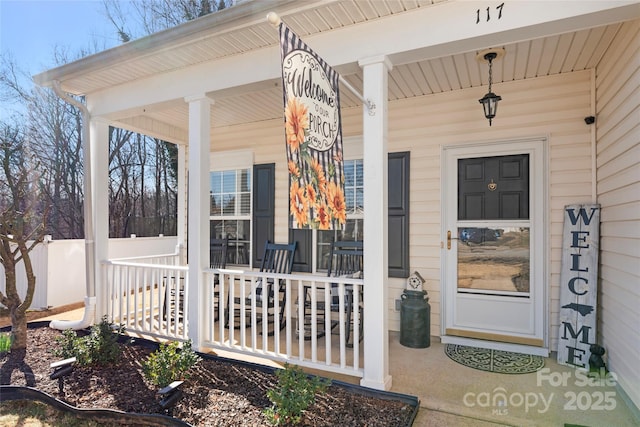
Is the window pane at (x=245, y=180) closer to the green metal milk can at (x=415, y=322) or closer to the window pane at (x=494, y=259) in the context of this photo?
the green metal milk can at (x=415, y=322)

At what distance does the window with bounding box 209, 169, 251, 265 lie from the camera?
4.95 meters

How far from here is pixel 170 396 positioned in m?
2.35

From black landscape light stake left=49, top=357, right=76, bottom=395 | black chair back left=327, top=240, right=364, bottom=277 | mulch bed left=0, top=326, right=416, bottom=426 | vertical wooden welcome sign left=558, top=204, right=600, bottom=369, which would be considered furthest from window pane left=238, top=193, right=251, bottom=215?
vertical wooden welcome sign left=558, top=204, right=600, bottom=369

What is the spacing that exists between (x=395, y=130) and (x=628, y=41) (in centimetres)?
204

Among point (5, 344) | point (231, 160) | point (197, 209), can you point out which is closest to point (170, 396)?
point (197, 209)

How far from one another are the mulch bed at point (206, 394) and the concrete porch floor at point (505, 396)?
0.29 metres

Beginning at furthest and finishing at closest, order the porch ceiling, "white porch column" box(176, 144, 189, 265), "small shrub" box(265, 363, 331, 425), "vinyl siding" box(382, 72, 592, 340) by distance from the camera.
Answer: "white porch column" box(176, 144, 189, 265), "vinyl siding" box(382, 72, 592, 340), the porch ceiling, "small shrub" box(265, 363, 331, 425)

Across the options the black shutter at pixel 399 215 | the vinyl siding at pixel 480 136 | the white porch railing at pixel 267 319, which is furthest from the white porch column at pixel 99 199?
the black shutter at pixel 399 215

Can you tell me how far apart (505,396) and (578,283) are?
1276mm

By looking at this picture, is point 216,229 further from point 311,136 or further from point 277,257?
point 311,136

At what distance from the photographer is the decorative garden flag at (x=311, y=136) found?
1795mm

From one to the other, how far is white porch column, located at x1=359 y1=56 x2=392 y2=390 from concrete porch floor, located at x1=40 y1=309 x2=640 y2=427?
→ 1.01ft

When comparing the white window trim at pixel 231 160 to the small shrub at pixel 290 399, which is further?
the white window trim at pixel 231 160

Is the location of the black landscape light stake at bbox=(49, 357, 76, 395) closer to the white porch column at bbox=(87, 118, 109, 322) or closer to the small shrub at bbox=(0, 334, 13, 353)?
the small shrub at bbox=(0, 334, 13, 353)
